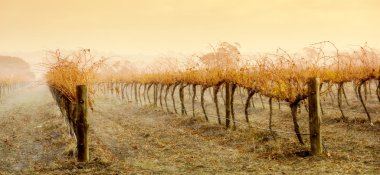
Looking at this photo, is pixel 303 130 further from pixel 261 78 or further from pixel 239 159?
pixel 239 159

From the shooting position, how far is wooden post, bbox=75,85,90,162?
36.0ft

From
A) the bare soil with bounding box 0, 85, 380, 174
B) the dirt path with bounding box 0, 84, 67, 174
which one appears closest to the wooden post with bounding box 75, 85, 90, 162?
the bare soil with bounding box 0, 85, 380, 174

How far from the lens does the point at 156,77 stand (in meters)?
33.3

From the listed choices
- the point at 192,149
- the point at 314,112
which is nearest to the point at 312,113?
the point at 314,112

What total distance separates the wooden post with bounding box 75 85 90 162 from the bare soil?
0.97 feet

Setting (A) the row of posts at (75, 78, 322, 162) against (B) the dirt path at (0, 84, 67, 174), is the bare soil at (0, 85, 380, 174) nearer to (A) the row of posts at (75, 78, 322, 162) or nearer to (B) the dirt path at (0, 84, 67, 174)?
(B) the dirt path at (0, 84, 67, 174)

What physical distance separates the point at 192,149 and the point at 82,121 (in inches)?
160

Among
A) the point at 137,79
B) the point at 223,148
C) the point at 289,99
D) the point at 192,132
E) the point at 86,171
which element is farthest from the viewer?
→ the point at 137,79

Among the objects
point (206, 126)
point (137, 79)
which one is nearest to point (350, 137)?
point (206, 126)

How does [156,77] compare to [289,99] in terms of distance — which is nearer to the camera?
[289,99]

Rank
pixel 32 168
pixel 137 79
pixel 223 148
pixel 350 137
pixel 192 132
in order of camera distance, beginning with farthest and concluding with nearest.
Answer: pixel 137 79
pixel 192 132
pixel 350 137
pixel 223 148
pixel 32 168

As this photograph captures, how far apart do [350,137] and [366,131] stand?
5.54 ft

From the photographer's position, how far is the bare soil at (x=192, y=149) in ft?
34.5

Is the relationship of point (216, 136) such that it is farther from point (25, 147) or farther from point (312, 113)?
point (25, 147)
